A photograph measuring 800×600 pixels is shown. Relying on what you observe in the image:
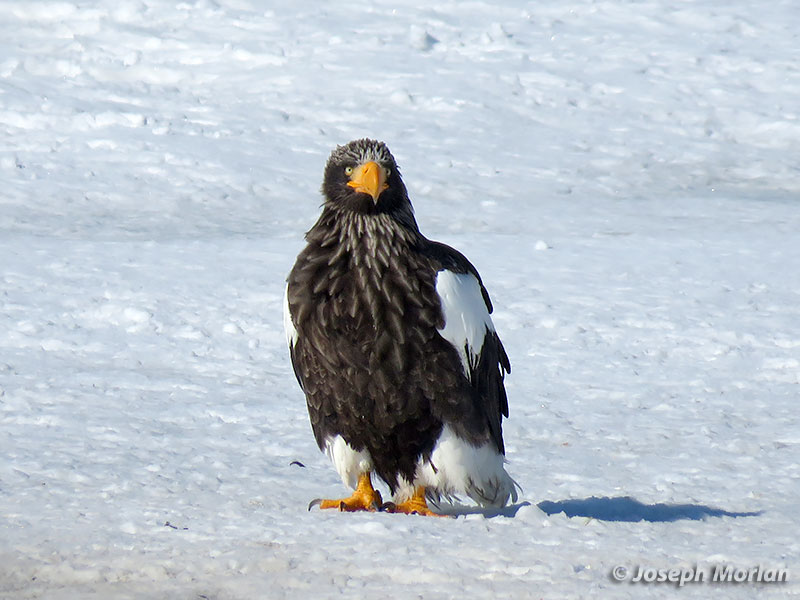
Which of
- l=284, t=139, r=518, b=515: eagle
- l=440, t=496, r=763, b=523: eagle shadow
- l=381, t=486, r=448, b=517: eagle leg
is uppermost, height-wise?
l=284, t=139, r=518, b=515: eagle

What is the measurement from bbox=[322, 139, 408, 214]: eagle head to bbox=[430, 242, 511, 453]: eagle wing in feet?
0.84

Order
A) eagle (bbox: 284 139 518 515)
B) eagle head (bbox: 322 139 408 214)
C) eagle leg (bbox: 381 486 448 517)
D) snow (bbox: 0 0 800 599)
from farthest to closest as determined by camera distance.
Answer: eagle head (bbox: 322 139 408 214)
eagle leg (bbox: 381 486 448 517)
eagle (bbox: 284 139 518 515)
snow (bbox: 0 0 800 599)

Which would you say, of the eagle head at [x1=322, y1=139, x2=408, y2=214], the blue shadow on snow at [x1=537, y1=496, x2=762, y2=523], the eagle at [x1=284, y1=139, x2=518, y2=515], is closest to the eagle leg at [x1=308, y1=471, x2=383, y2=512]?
the eagle at [x1=284, y1=139, x2=518, y2=515]

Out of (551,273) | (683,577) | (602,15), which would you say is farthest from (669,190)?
(683,577)

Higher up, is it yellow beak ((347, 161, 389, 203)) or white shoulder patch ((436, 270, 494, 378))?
yellow beak ((347, 161, 389, 203))

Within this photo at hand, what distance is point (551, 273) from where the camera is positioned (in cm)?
850

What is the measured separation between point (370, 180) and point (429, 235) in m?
4.73

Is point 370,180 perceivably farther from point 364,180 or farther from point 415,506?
point 415,506

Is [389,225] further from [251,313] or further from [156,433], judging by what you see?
[251,313]

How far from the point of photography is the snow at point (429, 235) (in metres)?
4.03

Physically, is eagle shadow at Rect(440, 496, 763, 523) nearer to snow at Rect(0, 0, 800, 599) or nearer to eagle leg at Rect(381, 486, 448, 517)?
snow at Rect(0, 0, 800, 599)

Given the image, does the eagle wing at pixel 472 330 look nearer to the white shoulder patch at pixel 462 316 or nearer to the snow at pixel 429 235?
the white shoulder patch at pixel 462 316

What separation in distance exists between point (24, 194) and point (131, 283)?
8.96 ft

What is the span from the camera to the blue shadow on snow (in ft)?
15.3
